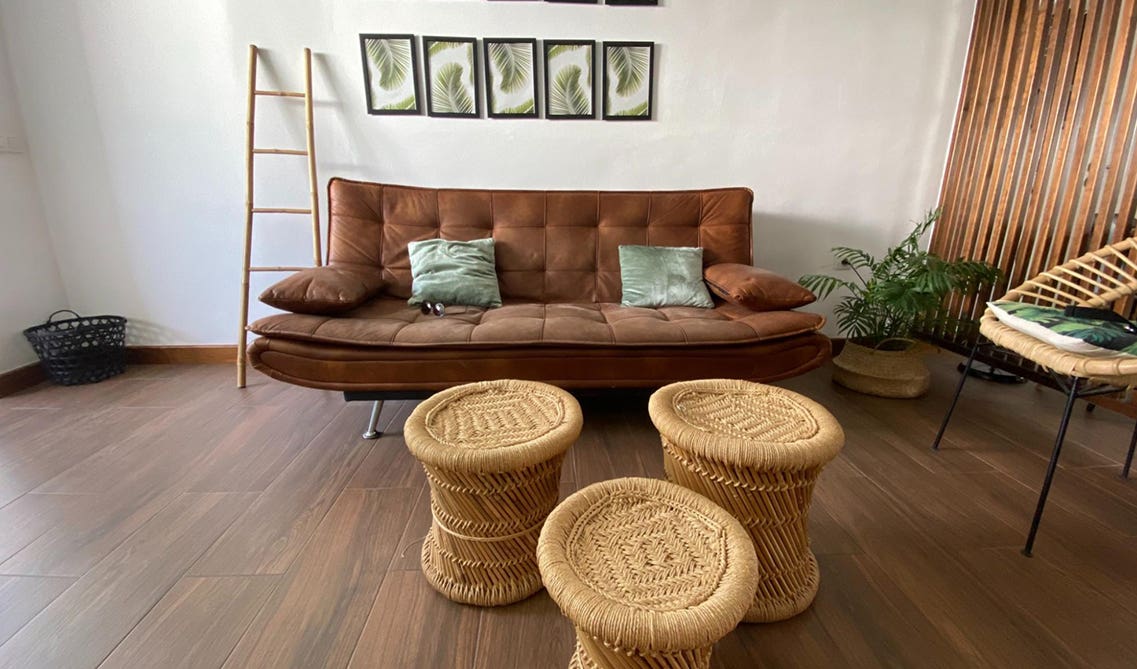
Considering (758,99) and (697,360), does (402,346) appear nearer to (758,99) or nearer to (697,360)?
(697,360)

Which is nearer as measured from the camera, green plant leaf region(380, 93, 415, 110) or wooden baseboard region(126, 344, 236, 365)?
green plant leaf region(380, 93, 415, 110)

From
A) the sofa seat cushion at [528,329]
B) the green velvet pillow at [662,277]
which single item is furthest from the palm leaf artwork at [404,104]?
the green velvet pillow at [662,277]

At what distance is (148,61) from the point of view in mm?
2225

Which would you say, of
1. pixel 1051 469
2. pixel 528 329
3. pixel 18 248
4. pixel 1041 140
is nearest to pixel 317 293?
pixel 528 329

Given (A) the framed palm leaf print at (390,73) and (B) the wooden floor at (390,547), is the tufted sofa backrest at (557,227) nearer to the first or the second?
(A) the framed palm leaf print at (390,73)

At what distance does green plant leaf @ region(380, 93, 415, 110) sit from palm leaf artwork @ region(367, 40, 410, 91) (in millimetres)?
68

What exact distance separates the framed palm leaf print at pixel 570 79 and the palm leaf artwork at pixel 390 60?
27.4 inches

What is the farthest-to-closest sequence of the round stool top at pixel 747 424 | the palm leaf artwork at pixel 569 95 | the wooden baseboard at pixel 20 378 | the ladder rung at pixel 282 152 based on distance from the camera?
the palm leaf artwork at pixel 569 95
the ladder rung at pixel 282 152
the wooden baseboard at pixel 20 378
the round stool top at pixel 747 424

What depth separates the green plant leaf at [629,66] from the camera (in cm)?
231

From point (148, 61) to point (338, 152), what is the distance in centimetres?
92

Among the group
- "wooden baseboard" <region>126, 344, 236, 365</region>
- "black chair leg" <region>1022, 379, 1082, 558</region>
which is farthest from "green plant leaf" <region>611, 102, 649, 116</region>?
"wooden baseboard" <region>126, 344, 236, 365</region>

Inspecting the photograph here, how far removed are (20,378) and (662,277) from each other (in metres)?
3.04

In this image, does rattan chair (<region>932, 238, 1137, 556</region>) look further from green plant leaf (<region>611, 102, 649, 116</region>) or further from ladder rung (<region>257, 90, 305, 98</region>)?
ladder rung (<region>257, 90, 305, 98</region>)

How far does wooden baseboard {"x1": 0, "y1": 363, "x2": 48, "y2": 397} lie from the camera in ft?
6.98
